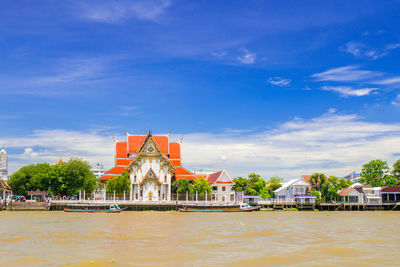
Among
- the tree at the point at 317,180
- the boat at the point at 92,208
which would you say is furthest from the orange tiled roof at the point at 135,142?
the tree at the point at 317,180

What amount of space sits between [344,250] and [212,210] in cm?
4544

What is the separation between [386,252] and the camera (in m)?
16.8

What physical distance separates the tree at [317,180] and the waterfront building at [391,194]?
36.7ft

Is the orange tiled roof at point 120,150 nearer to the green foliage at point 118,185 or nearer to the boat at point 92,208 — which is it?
the green foliage at point 118,185

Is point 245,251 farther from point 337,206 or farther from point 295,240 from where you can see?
point 337,206

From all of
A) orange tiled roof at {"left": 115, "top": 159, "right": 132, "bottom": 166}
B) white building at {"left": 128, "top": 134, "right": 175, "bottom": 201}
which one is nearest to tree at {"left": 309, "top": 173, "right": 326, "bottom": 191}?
white building at {"left": 128, "top": 134, "right": 175, "bottom": 201}

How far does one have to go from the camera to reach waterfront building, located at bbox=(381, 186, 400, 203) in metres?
78.8

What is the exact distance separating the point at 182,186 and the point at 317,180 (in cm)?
2982

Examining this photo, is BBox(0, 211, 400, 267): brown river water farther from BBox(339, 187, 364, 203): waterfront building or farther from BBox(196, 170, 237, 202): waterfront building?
BBox(339, 187, 364, 203): waterfront building

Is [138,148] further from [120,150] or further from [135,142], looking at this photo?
[120,150]

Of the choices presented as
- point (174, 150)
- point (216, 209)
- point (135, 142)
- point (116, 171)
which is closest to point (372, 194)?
point (216, 209)

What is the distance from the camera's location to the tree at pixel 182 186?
234 ft

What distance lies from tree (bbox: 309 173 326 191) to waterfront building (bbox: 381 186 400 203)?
36.7ft

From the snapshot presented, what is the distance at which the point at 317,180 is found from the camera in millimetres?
85188
